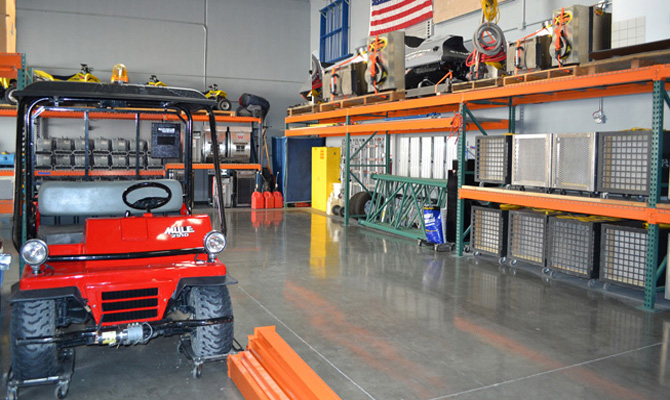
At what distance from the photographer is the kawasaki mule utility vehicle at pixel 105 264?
11.5 ft

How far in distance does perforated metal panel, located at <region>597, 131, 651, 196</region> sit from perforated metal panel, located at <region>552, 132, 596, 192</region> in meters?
0.09

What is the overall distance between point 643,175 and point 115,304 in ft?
17.7

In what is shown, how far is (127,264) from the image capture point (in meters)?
3.92

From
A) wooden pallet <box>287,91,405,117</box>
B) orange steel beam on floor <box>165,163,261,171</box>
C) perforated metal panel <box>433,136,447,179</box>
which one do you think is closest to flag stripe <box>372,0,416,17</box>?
wooden pallet <box>287,91,405,117</box>

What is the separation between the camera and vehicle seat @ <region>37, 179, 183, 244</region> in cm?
417

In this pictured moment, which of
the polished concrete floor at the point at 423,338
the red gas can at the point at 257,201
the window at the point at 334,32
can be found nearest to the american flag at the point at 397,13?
the window at the point at 334,32

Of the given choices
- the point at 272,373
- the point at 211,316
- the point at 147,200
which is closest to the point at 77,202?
the point at 147,200

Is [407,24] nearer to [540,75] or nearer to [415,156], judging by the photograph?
[415,156]

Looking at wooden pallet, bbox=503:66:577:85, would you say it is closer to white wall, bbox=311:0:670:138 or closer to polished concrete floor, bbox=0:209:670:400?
white wall, bbox=311:0:670:138

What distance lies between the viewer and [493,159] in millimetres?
8070

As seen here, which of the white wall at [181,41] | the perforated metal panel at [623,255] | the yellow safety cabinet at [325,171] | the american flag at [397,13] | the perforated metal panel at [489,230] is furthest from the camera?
the white wall at [181,41]

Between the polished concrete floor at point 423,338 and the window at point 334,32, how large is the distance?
976 centimetres

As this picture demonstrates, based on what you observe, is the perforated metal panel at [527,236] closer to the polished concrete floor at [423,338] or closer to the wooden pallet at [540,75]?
the polished concrete floor at [423,338]

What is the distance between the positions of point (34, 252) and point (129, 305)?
26.1 inches
